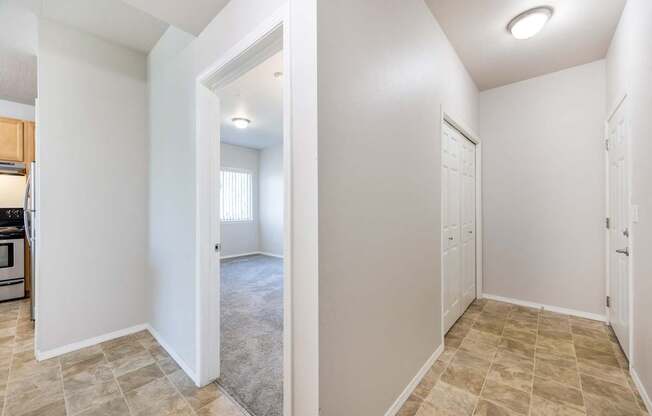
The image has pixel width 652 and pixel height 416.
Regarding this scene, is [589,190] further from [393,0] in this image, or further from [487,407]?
[393,0]

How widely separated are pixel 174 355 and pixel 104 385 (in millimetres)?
432

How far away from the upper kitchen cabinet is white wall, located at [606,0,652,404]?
6100 mm

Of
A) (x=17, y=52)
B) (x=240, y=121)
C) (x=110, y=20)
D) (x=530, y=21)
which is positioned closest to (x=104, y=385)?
(x=110, y=20)

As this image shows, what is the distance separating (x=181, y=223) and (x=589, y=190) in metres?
4.01

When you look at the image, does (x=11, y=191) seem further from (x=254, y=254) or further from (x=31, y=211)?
(x=254, y=254)

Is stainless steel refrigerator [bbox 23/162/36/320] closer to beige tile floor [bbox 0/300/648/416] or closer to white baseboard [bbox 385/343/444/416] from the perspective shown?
beige tile floor [bbox 0/300/648/416]

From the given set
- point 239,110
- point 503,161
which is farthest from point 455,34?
point 239,110

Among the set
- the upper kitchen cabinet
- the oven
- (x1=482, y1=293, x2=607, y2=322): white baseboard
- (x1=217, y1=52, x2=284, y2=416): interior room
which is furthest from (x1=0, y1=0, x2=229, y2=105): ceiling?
(x1=482, y1=293, x2=607, y2=322): white baseboard

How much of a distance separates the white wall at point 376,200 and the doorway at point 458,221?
0.41 metres

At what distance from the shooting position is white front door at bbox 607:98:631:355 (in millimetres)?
2135

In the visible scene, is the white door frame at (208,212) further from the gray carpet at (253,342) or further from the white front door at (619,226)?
the white front door at (619,226)

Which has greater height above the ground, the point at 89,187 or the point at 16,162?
the point at 16,162

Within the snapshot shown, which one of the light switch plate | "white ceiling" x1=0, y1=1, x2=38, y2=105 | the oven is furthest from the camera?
the oven

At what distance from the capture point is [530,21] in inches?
81.4
